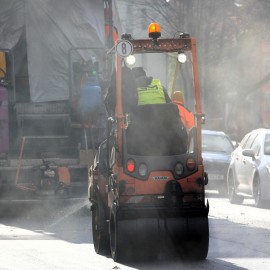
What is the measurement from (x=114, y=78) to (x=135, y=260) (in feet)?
6.25

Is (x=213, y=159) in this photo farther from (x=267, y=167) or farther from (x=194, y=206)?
(x=194, y=206)

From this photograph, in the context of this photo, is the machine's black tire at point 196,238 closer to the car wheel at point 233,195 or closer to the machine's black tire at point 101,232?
the machine's black tire at point 101,232

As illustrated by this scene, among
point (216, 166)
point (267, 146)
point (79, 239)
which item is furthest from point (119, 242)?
point (216, 166)

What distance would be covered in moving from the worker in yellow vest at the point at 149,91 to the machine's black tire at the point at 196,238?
1.28m

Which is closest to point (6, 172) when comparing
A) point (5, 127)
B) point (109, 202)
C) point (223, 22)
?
point (5, 127)

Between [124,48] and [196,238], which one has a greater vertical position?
[124,48]

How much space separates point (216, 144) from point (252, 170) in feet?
18.9

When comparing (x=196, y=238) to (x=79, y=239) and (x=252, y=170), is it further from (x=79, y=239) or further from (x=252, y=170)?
(x=252, y=170)

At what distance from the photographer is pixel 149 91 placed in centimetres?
1122

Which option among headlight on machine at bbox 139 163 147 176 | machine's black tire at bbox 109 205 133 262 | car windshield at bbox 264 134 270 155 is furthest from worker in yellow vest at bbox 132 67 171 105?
car windshield at bbox 264 134 270 155

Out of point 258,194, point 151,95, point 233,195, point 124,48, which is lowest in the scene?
point 233,195

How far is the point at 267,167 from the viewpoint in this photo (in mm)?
19859

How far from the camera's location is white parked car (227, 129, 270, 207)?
19844 millimetres

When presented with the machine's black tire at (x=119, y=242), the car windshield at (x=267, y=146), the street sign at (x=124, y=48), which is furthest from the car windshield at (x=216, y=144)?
the machine's black tire at (x=119, y=242)
